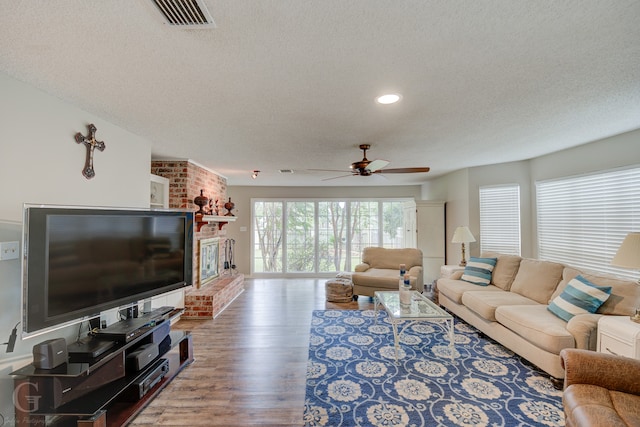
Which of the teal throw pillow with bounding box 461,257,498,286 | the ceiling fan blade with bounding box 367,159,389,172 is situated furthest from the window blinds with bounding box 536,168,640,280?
the ceiling fan blade with bounding box 367,159,389,172

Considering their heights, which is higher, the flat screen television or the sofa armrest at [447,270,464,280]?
the flat screen television

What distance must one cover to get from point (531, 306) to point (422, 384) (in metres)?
1.60

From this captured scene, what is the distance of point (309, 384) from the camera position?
2424mm

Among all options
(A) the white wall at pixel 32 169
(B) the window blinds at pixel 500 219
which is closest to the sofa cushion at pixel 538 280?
(B) the window blinds at pixel 500 219

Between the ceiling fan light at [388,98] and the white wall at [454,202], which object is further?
the white wall at [454,202]

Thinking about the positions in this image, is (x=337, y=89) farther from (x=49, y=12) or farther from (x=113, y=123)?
(x=113, y=123)

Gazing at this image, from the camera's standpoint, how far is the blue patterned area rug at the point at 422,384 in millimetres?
2021

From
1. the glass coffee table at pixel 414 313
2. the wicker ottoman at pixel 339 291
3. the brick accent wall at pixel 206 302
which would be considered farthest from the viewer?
the wicker ottoman at pixel 339 291

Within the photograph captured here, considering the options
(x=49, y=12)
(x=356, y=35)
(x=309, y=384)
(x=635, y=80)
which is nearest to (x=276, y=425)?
(x=309, y=384)

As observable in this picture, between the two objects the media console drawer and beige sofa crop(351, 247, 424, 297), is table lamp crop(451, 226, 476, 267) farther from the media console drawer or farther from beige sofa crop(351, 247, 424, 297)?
the media console drawer

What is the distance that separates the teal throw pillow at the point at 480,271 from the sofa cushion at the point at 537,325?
86cm

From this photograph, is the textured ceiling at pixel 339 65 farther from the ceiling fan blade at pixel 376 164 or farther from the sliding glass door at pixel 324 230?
the sliding glass door at pixel 324 230

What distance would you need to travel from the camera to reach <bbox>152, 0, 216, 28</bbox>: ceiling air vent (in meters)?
1.18

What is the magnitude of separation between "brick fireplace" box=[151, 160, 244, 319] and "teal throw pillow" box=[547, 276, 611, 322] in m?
4.19
